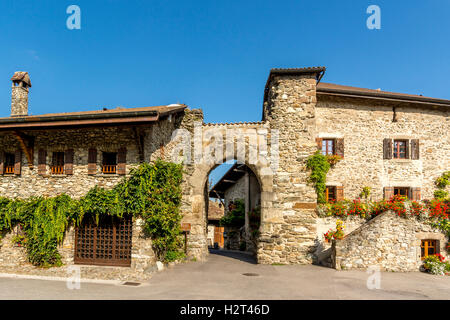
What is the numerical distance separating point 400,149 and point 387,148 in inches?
33.5

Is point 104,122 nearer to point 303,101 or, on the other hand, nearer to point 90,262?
point 90,262

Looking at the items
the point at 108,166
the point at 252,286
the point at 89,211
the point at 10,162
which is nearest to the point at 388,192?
the point at 252,286

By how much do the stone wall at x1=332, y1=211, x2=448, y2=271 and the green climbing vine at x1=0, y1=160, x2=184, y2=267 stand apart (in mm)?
6470

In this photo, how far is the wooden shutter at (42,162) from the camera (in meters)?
11.9

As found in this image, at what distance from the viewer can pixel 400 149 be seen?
14.6m

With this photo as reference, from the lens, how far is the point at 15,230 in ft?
37.7

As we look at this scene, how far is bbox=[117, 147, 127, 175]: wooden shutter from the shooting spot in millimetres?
11438

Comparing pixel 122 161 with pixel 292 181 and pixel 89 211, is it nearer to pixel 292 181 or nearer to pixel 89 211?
pixel 89 211

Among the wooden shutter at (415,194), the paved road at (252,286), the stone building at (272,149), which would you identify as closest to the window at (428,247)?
the paved road at (252,286)

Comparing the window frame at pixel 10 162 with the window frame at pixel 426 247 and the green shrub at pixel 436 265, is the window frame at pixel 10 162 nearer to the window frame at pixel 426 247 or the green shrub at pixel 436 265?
the green shrub at pixel 436 265

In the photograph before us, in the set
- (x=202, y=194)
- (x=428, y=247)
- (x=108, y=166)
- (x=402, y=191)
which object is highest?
(x=108, y=166)

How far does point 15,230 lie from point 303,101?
12.1 metres

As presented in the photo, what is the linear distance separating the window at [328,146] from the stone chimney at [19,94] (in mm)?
14806
